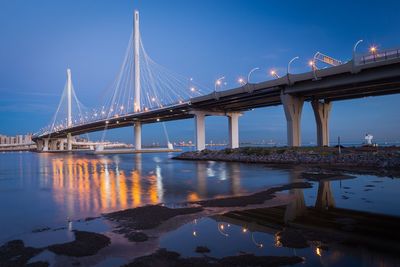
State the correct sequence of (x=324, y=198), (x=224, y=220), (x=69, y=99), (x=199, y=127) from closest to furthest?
(x=224, y=220), (x=324, y=198), (x=199, y=127), (x=69, y=99)

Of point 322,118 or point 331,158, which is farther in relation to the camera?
point 322,118

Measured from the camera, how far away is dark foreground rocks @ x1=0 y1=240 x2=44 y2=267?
6605mm

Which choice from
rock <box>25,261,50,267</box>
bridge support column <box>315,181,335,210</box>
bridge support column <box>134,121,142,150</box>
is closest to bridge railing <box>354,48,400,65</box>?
bridge support column <box>315,181,335,210</box>

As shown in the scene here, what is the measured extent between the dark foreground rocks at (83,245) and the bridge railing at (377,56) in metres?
34.0

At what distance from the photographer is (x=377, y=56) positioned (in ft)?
111

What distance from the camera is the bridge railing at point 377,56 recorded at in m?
32.5

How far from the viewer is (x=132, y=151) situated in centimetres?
10781

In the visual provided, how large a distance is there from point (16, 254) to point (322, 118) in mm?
56069

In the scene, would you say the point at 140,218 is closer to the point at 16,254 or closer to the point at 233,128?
the point at 16,254

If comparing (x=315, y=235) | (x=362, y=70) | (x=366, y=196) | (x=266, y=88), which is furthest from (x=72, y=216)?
(x=266, y=88)

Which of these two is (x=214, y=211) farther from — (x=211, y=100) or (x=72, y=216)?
(x=211, y=100)

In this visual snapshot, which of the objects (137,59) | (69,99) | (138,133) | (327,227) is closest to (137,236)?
(327,227)

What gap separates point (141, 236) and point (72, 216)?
4.01m

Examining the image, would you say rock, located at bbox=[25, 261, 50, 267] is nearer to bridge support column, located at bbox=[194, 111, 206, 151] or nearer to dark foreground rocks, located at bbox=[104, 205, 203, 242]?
dark foreground rocks, located at bbox=[104, 205, 203, 242]
